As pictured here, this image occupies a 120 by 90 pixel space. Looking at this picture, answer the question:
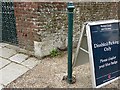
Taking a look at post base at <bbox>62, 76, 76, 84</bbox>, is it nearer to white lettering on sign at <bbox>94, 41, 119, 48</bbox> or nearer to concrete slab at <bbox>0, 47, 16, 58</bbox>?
white lettering on sign at <bbox>94, 41, 119, 48</bbox>

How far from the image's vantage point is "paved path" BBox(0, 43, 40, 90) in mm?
3959

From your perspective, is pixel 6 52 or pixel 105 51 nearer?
pixel 105 51

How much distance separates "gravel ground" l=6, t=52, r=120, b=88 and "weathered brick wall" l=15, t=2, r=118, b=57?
50 centimetres

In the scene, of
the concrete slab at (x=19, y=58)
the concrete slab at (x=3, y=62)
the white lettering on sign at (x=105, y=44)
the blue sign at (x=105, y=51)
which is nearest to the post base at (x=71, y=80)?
the blue sign at (x=105, y=51)

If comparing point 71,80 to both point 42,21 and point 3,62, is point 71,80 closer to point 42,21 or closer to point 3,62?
point 42,21

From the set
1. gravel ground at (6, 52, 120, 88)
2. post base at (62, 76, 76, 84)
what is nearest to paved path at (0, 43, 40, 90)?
gravel ground at (6, 52, 120, 88)

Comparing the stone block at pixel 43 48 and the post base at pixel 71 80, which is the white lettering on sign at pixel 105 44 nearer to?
the post base at pixel 71 80

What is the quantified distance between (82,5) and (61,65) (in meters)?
1.60

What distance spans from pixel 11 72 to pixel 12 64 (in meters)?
0.32

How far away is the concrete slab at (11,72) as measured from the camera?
12.7 ft

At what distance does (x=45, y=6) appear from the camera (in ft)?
14.8

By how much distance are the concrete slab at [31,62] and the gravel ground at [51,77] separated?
10 centimetres

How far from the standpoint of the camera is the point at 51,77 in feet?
13.0

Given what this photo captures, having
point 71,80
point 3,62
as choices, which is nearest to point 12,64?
point 3,62
